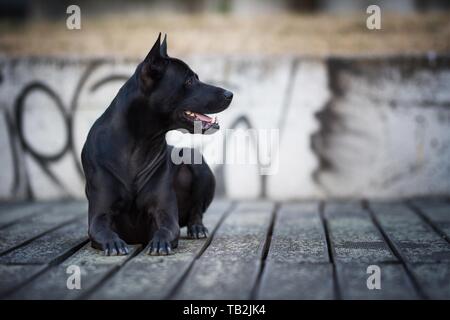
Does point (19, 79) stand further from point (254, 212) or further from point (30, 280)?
point (30, 280)

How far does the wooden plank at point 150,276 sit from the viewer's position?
9.08ft

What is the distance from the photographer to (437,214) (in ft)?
17.0

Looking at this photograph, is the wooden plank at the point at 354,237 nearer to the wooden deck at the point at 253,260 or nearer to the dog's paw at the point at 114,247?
the wooden deck at the point at 253,260

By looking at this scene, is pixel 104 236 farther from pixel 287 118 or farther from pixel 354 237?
pixel 287 118

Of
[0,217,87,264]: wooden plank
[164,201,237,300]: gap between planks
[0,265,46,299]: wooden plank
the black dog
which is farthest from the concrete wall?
[0,265,46,299]: wooden plank

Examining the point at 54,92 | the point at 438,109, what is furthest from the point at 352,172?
the point at 54,92

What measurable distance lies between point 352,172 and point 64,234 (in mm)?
2871

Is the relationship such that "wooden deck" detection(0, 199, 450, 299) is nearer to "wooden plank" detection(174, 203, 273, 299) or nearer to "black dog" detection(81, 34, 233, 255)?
"wooden plank" detection(174, 203, 273, 299)

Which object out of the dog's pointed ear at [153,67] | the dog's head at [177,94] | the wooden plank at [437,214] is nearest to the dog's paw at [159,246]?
the dog's head at [177,94]

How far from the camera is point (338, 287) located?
2.84 m

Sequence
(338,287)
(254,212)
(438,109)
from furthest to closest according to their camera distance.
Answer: (438,109) < (254,212) < (338,287)

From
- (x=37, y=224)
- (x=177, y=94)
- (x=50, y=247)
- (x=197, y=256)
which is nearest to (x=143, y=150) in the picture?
(x=177, y=94)

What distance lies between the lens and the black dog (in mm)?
3615
